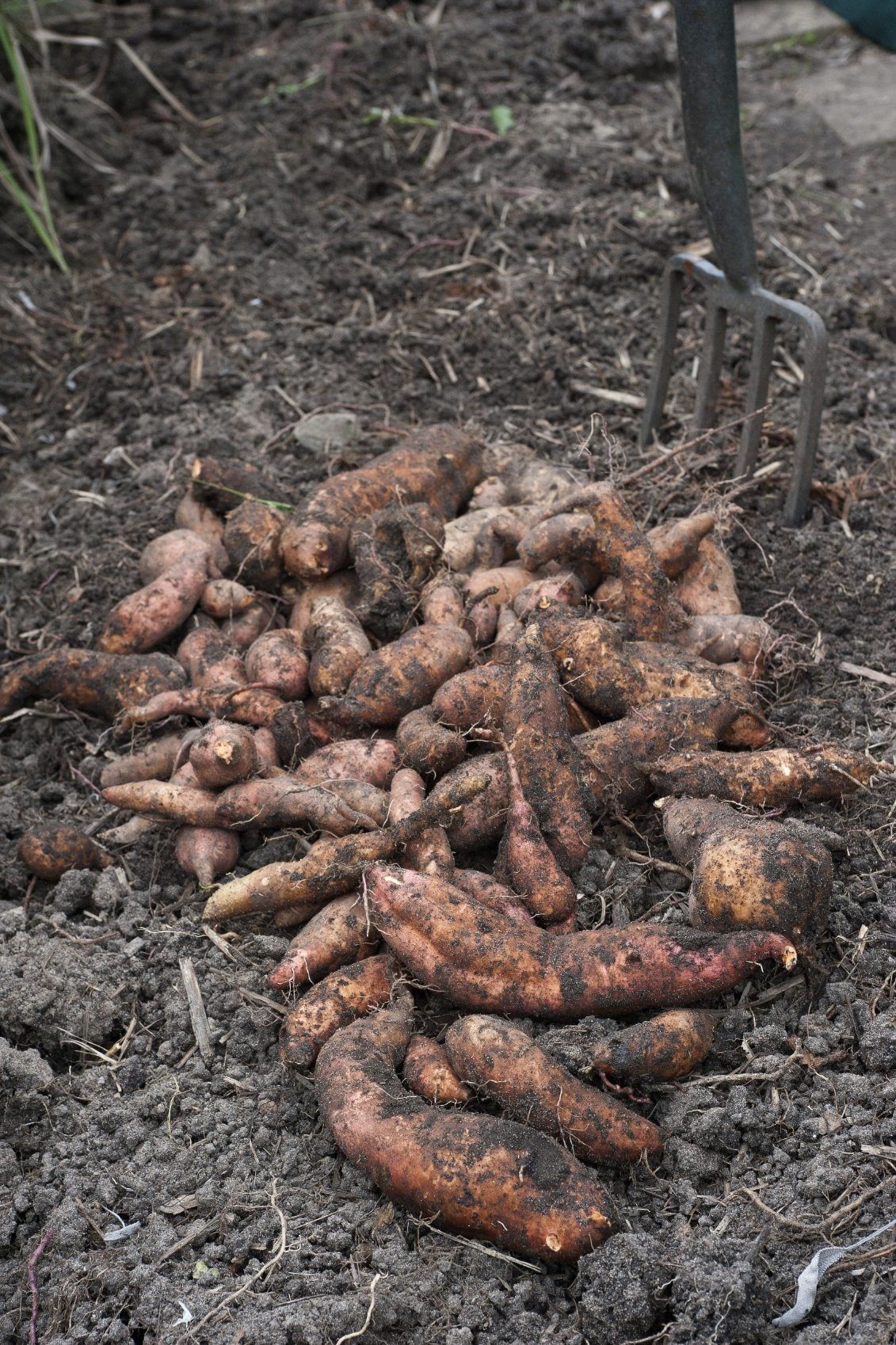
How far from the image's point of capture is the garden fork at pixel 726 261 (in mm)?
3217

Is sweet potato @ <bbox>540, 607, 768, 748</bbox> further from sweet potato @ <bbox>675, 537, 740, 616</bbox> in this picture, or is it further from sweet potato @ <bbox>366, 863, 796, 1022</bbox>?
sweet potato @ <bbox>366, 863, 796, 1022</bbox>

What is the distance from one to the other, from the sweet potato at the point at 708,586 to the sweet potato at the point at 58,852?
1.65m

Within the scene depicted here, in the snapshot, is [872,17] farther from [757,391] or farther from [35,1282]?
[35,1282]

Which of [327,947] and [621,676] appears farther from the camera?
[621,676]

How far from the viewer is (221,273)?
489 cm

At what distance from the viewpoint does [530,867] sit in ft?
8.35

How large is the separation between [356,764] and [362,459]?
145cm

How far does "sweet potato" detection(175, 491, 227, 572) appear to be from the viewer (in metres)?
3.60

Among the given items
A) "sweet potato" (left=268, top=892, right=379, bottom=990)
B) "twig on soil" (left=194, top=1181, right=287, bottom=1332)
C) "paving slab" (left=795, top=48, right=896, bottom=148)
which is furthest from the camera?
"paving slab" (left=795, top=48, right=896, bottom=148)

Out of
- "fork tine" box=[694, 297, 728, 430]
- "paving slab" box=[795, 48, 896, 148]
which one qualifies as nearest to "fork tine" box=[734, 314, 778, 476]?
"fork tine" box=[694, 297, 728, 430]

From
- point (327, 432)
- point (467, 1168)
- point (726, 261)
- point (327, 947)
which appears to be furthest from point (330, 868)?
point (726, 261)

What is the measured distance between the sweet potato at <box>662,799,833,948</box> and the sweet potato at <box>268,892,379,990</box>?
2.23 ft

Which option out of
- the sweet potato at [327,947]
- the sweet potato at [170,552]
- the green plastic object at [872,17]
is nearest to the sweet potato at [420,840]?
the sweet potato at [327,947]

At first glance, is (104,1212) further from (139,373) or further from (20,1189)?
(139,373)
